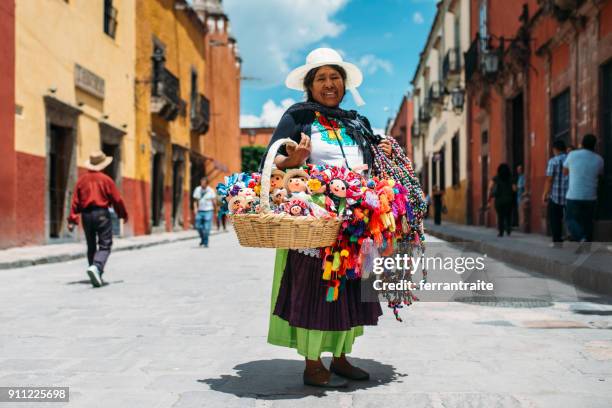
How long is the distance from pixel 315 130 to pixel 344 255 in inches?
28.7

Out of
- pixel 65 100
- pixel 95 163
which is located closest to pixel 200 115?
pixel 65 100

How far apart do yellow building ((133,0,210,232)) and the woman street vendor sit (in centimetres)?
1958

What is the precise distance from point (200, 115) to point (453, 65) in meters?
10.9

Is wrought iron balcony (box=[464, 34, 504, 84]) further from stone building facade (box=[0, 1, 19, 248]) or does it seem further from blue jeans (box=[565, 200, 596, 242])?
stone building facade (box=[0, 1, 19, 248])

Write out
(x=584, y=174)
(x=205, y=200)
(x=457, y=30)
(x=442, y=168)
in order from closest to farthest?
1. (x=584, y=174)
2. (x=205, y=200)
3. (x=457, y=30)
4. (x=442, y=168)

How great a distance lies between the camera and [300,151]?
3541 mm

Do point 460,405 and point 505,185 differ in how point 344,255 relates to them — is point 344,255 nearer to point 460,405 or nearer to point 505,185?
point 460,405

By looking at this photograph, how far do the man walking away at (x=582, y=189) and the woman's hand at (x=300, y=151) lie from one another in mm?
7602

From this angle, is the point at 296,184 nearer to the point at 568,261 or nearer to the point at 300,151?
the point at 300,151

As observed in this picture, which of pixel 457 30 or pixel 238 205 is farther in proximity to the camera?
pixel 457 30

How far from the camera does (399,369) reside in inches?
160

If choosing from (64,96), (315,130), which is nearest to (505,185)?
(64,96)

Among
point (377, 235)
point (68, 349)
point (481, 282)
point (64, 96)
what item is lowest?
point (68, 349)

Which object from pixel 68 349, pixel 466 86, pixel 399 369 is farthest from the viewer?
pixel 466 86
